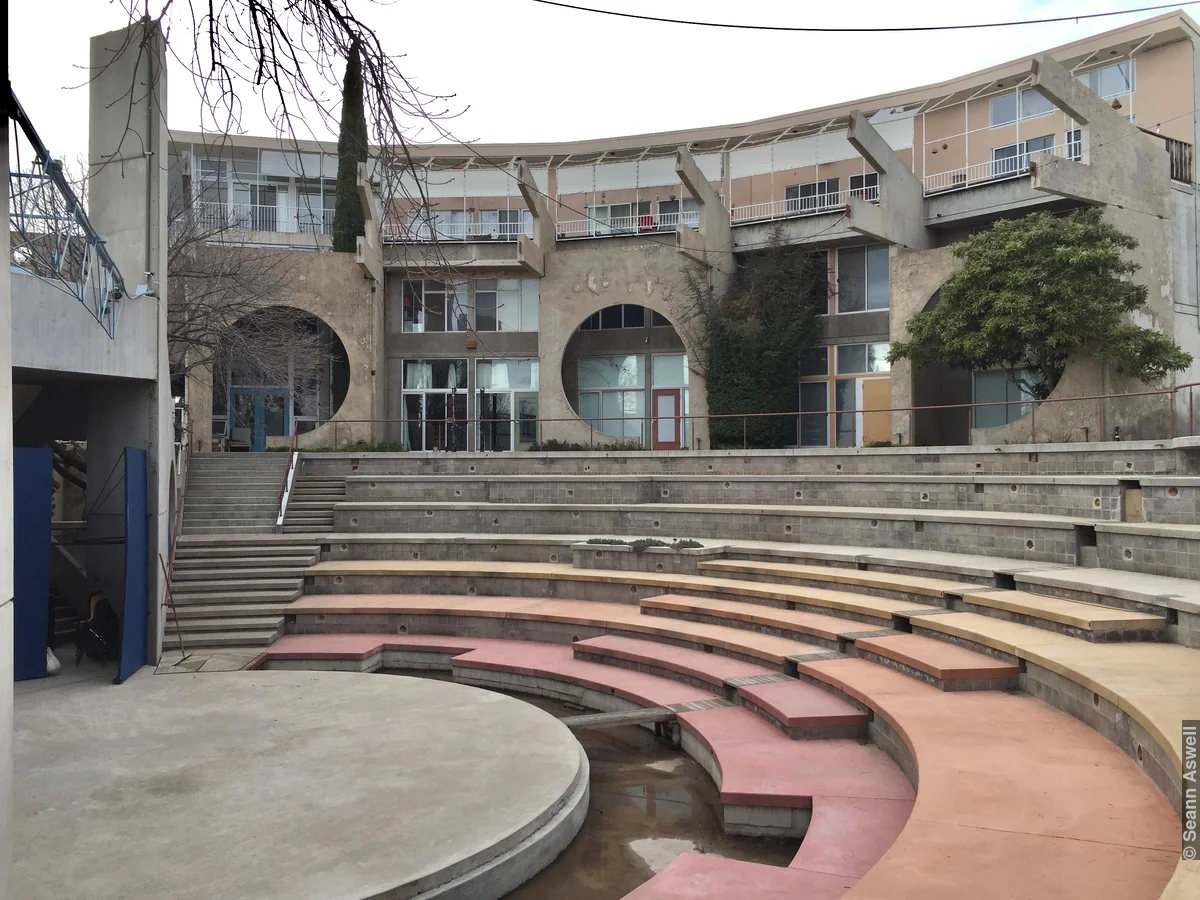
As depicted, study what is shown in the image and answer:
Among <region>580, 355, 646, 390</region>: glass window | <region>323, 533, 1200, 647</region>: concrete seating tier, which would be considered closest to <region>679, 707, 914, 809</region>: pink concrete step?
<region>323, 533, 1200, 647</region>: concrete seating tier

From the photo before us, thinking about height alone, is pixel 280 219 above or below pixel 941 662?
above

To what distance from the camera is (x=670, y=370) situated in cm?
2747

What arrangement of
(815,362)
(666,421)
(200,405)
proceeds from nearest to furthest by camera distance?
(200,405) → (815,362) → (666,421)

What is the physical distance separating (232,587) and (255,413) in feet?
48.0

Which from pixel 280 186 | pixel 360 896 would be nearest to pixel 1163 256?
pixel 360 896

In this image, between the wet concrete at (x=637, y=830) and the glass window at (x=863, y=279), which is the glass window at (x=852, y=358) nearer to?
the glass window at (x=863, y=279)

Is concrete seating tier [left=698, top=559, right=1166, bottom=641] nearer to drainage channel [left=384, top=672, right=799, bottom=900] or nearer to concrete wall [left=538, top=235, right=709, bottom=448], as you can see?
drainage channel [left=384, top=672, right=799, bottom=900]

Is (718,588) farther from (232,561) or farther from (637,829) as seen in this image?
(232,561)

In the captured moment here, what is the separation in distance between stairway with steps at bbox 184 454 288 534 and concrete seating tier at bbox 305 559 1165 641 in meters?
2.32

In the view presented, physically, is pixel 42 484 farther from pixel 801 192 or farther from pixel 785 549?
pixel 801 192

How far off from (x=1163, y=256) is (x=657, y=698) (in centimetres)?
1451

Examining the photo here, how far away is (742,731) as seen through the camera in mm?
8305

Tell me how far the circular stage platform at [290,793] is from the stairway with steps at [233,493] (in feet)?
22.5

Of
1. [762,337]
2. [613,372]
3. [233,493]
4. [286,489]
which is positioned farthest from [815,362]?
[233,493]
